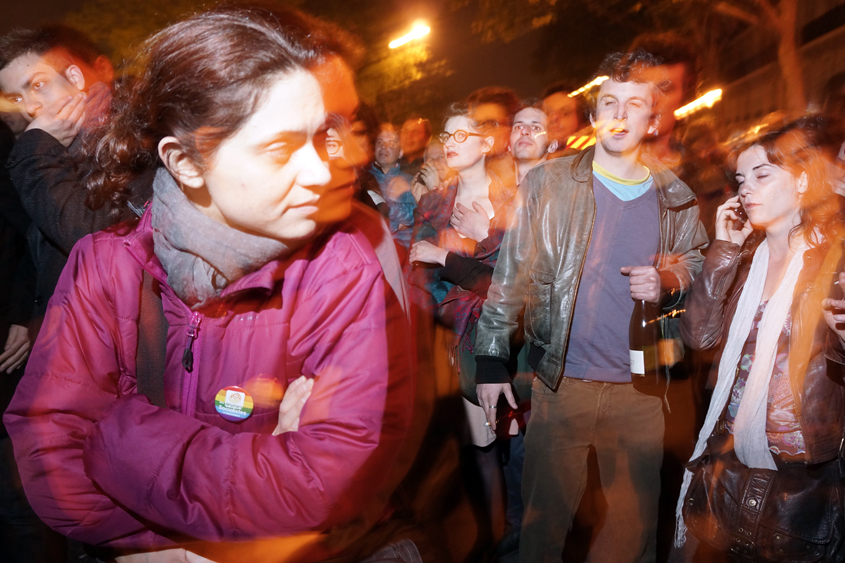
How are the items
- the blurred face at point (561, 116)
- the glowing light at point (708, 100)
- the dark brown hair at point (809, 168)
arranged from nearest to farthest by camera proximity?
the dark brown hair at point (809, 168) → the blurred face at point (561, 116) → the glowing light at point (708, 100)

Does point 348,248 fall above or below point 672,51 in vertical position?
below

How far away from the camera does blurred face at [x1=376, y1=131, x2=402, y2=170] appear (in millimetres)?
4676

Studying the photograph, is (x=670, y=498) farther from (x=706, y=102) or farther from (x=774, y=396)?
(x=706, y=102)

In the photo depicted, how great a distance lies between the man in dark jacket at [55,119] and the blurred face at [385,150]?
111 inches

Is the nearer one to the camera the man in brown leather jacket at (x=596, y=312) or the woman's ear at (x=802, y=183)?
the woman's ear at (x=802, y=183)

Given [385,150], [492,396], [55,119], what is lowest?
[492,396]

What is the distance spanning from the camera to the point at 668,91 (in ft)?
Result: 7.54

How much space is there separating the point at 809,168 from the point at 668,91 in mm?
656

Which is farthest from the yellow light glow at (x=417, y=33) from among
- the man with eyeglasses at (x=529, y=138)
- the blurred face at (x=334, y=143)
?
the blurred face at (x=334, y=143)

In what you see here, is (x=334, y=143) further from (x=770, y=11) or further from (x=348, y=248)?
(x=770, y=11)

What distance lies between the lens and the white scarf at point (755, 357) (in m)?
1.97

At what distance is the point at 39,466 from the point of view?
1.21 meters

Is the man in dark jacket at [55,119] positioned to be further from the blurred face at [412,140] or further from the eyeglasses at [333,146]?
the blurred face at [412,140]

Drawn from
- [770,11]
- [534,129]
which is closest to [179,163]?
[534,129]
